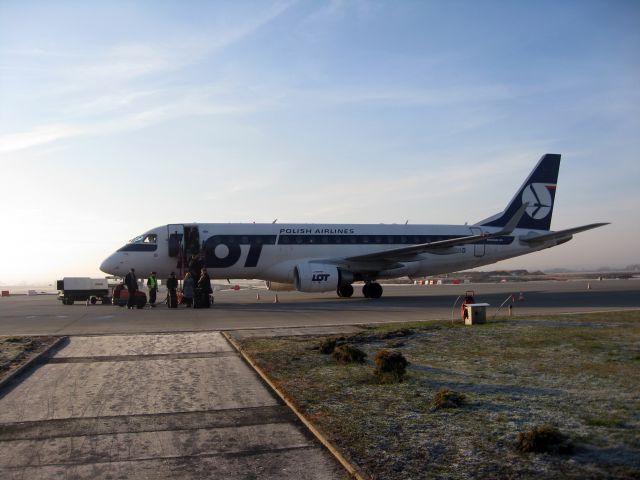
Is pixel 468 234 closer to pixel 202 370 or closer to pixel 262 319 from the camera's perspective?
pixel 262 319

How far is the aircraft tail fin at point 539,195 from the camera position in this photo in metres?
30.4

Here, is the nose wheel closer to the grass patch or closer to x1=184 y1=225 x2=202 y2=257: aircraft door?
x1=184 y1=225 x2=202 y2=257: aircraft door

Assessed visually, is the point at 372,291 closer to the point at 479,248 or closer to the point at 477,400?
the point at 479,248

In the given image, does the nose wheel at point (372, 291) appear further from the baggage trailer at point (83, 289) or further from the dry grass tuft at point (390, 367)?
the dry grass tuft at point (390, 367)

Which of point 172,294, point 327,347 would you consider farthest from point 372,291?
point 327,347

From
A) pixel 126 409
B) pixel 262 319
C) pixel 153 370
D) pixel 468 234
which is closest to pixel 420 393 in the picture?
pixel 126 409

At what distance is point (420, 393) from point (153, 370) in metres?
4.03

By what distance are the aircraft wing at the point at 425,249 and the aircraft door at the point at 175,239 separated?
23.9 ft

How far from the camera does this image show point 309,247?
25.9 m

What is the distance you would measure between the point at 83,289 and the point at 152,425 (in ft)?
73.7

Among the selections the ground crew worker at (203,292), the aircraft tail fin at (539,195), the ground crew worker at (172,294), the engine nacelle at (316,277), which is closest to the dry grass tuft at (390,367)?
the ground crew worker at (203,292)

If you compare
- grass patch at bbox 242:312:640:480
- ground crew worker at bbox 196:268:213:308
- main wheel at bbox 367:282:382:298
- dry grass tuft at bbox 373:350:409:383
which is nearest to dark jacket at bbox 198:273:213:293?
ground crew worker at bbox 196:268:213:308

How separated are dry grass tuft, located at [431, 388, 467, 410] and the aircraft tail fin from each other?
26029 mm

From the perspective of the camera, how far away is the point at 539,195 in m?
30.5
